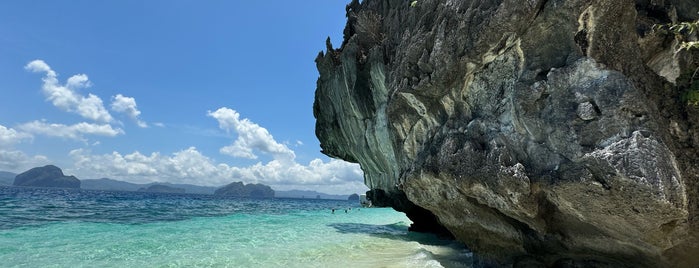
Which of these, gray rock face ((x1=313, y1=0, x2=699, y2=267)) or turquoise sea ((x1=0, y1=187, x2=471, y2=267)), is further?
turquoise sea ((x1=0, y1=187, x2=471, y2=267))

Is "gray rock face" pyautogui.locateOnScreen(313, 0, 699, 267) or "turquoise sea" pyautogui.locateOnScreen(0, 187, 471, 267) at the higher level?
"gray rock face" pyautogui.locateOnScreen(313, 0, 699, 267)

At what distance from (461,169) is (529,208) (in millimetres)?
1573

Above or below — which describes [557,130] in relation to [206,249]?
above

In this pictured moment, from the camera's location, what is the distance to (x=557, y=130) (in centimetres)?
680

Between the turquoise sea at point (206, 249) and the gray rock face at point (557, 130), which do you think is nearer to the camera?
the gray rock face at point (557, 130)

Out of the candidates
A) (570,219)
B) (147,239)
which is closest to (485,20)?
(570,219)

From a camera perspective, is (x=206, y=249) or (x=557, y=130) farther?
(x=206, y=249)

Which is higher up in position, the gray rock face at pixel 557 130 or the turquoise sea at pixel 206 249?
the gray rock face at pixel 557 130

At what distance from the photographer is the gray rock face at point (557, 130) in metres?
6.09

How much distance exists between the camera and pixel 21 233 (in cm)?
1680

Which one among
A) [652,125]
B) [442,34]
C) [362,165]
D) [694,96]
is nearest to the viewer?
[652,125]

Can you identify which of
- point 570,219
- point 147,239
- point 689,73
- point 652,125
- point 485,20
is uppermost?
point 485,20

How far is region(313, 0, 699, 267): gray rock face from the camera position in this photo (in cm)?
609

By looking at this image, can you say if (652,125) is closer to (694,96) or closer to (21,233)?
(694,96)
